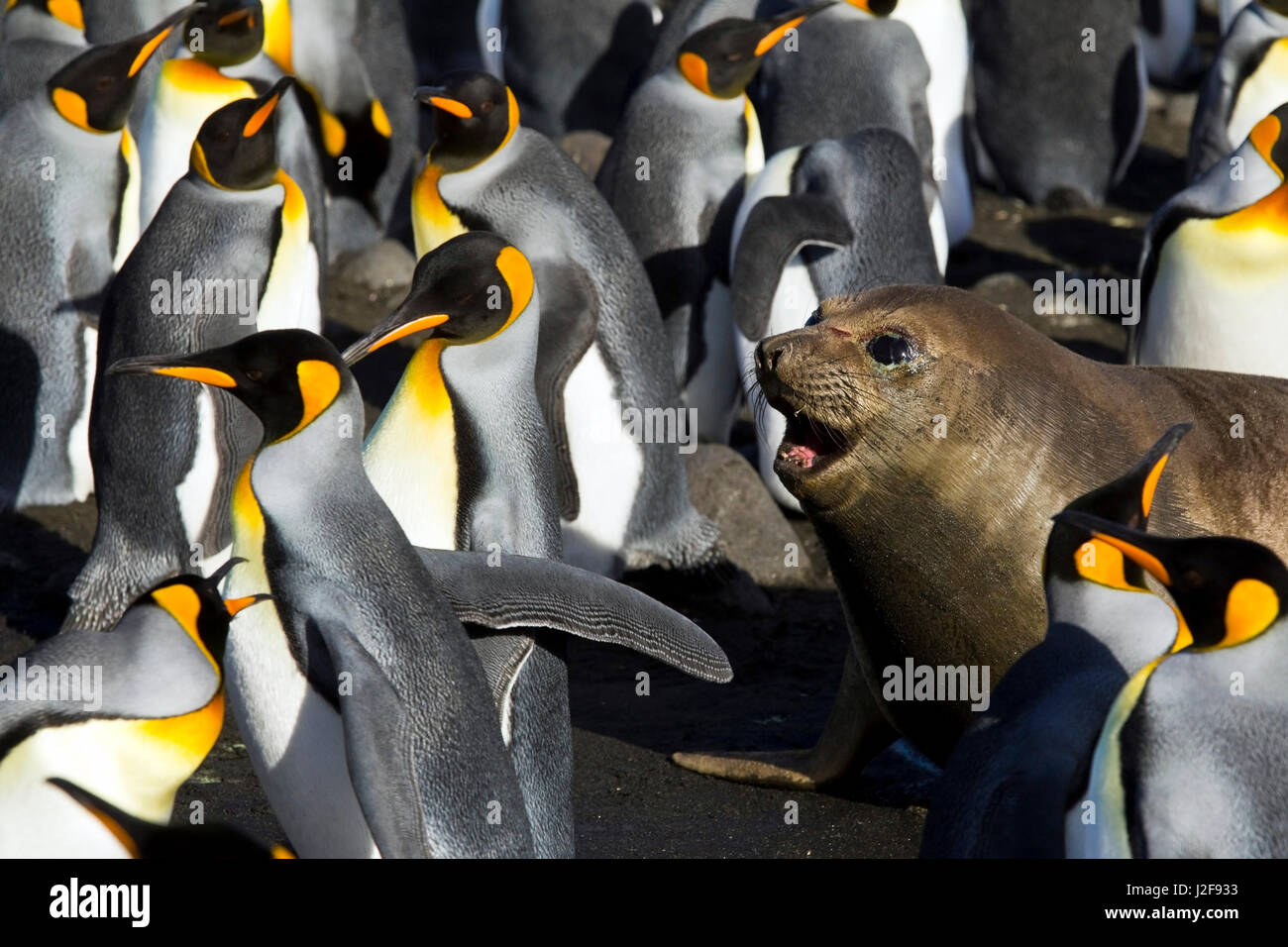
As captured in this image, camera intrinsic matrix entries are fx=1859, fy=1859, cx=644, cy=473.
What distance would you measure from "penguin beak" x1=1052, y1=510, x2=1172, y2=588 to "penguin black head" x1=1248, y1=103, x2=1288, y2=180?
308 cm

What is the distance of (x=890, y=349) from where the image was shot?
11.7 ft

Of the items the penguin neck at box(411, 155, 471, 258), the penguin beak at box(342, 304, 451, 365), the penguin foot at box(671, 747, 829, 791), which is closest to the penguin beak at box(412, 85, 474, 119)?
the penguin neck at box(411, 155, 471, 258)

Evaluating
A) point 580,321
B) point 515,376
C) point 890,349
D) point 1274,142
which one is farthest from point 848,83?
point 890,349

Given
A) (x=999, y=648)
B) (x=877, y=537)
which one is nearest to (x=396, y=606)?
(x=877, y=537)

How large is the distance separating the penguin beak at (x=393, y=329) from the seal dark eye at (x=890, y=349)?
92cm

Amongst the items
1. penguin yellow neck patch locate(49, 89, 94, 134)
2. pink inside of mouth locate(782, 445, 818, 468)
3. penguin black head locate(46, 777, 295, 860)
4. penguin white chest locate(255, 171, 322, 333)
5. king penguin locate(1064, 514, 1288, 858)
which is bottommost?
penguin white chest locate(255, 171, 322, 333)

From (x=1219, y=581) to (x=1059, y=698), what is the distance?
378 millimetres

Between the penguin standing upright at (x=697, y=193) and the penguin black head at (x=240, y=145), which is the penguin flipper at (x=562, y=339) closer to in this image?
the penguin black head at (x=240, y=145)

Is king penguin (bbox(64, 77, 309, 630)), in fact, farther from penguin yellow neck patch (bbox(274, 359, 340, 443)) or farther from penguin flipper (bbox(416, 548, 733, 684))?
penguin yellow neck patch (bbox(274, 359, 340, 443))

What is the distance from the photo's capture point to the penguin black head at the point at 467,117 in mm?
5215

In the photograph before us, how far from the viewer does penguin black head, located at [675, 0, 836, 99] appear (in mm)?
6625
